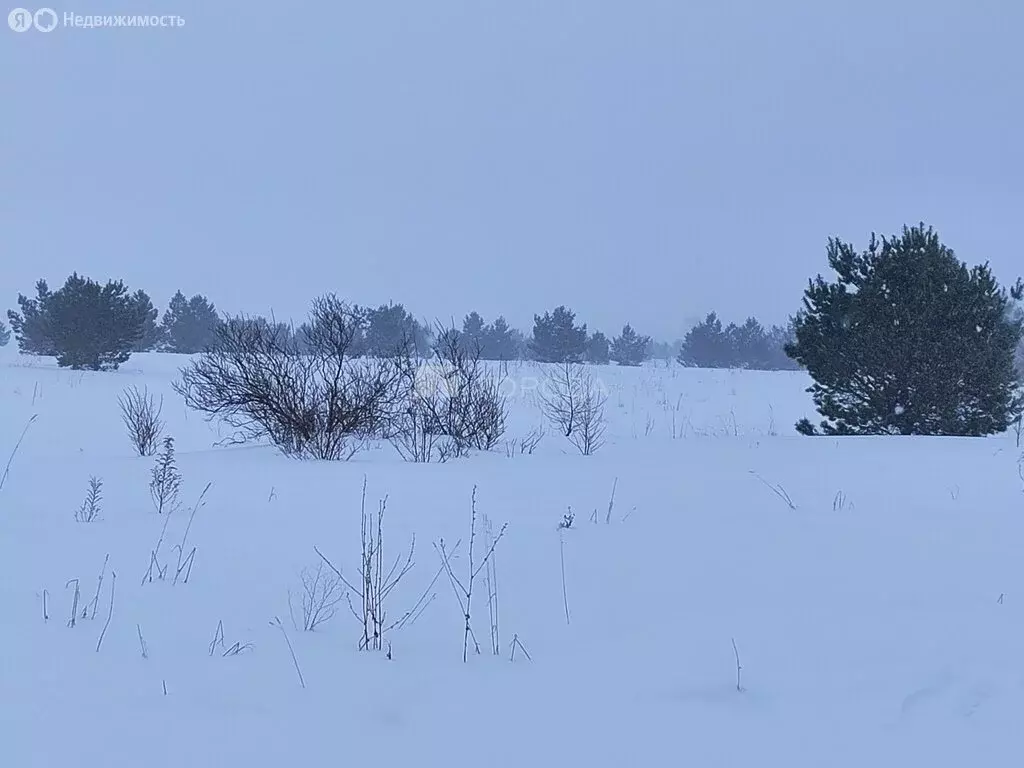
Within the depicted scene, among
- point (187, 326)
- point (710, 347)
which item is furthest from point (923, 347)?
point (187, 326)

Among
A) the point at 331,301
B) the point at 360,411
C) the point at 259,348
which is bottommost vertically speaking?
the point at 360,411

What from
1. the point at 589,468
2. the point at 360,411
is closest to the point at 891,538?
the point at 589,468

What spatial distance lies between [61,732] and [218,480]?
4094 millimetres

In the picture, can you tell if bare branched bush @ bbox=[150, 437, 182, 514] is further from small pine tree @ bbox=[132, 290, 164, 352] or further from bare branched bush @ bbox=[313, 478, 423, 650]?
small pine tree @ bbox=[132, 290, 164, 352]

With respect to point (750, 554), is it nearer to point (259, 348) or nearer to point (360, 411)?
point (360, 411)

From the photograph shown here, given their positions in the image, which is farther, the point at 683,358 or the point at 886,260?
the point at 683,358

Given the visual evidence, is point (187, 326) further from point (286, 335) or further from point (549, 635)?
point (549, 635)

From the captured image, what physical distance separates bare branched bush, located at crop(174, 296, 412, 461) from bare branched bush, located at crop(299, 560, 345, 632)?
467 centimetres

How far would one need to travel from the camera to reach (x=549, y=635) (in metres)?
2.78

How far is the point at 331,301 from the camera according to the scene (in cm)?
929

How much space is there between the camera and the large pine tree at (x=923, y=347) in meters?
10.3

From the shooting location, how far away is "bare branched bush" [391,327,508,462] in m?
8.83

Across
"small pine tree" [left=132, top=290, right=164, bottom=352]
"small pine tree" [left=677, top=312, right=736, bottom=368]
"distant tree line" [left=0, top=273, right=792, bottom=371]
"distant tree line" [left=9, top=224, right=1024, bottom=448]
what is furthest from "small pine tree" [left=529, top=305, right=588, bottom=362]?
"distant tree line" [left=9, top=224, right=1024, bottom=448]

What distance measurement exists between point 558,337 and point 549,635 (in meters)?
30.6
